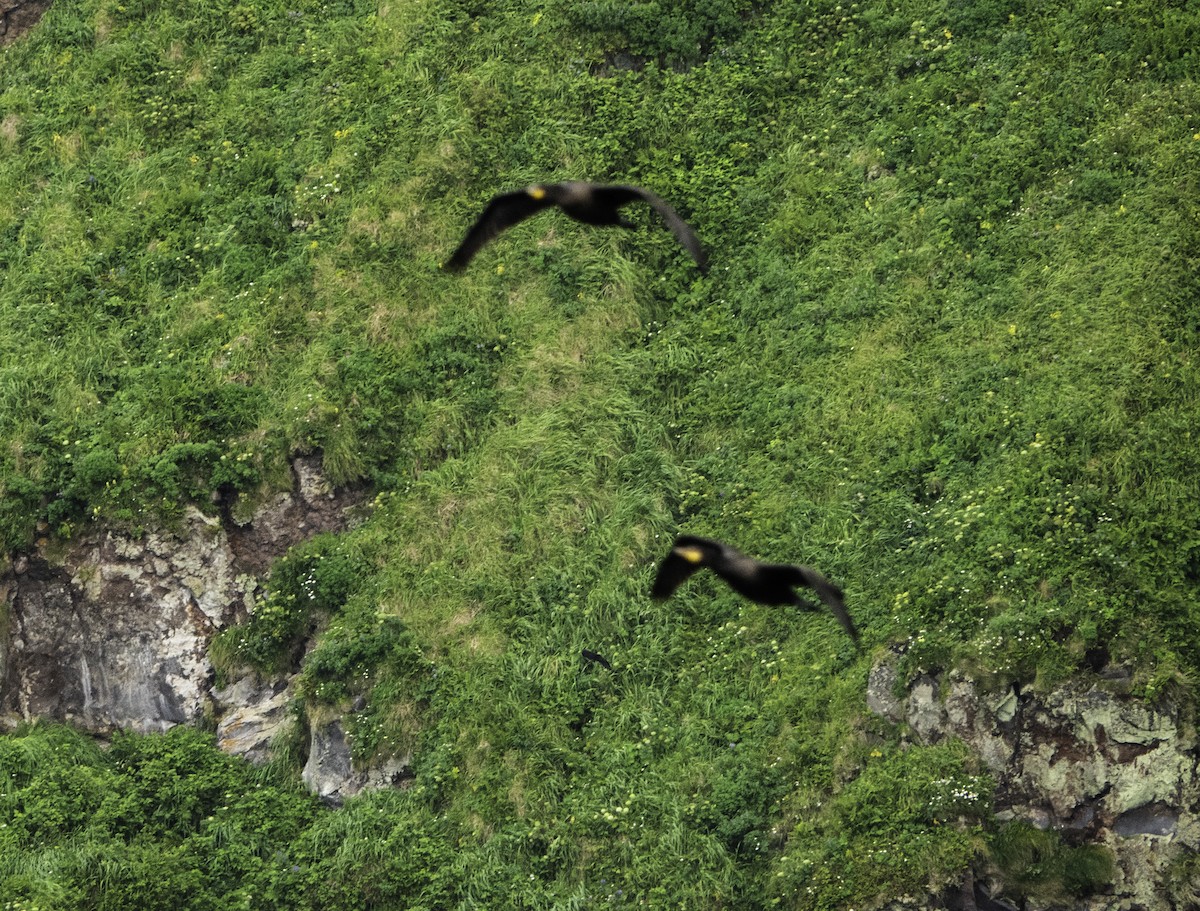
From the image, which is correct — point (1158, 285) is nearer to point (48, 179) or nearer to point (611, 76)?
point (611, 76)

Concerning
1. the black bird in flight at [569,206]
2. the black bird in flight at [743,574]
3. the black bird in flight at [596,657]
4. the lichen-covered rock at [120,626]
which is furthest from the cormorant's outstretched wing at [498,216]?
the lichen-covered rock at [120,626]

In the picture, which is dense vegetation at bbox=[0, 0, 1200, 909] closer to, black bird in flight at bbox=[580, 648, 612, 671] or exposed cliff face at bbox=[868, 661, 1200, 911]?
black bird in flight at bbox=[580, 648, 612, 671]

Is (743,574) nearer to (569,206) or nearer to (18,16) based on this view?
(569,206)

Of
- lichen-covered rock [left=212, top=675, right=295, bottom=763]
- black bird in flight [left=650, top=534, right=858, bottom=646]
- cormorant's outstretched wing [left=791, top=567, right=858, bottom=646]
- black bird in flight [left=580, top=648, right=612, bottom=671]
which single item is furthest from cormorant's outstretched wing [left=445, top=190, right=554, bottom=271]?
lichen-covered rock [left=212, top=675, right=295, bottom=763]

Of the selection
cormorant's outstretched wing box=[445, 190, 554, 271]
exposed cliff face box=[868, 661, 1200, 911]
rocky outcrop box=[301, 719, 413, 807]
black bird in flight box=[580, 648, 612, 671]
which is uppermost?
cormorant's outstretched wing box=[445, 190, 554, 271]

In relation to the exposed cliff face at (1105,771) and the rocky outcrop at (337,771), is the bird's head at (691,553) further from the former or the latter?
the rocky outcrop at (337,771)

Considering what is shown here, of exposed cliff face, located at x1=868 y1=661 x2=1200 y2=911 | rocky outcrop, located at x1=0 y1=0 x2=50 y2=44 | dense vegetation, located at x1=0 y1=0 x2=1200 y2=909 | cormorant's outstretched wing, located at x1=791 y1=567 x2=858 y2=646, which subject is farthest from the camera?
rocky outcrop, located at x1=0 y1=0 x2=50 y2=44
